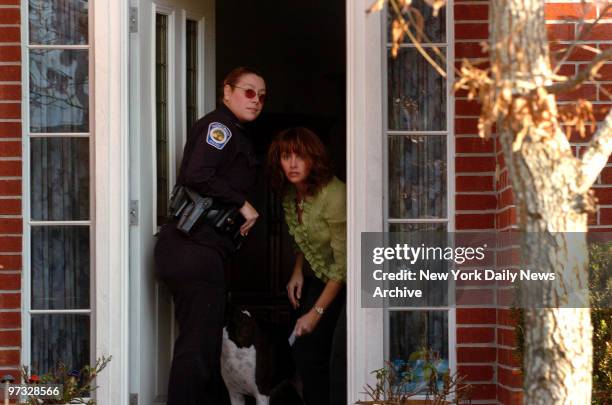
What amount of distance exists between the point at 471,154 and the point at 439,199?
0.82ft

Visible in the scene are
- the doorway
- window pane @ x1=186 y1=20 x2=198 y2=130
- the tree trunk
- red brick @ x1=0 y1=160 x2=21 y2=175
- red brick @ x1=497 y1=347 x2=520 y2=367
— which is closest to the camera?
the tree trunk

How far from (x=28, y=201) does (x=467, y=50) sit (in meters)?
2.12

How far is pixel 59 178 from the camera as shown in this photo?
5.48 m

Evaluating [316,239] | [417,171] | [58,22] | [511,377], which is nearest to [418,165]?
[417,171]

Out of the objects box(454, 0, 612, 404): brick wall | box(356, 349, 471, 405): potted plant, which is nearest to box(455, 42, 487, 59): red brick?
box(454, 0, 612, 404): brick wall

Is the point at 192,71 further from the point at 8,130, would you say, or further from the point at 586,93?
the point at 586,93

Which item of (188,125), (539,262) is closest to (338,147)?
(188,125)

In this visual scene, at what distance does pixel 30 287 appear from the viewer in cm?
545

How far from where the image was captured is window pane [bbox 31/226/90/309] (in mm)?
5461

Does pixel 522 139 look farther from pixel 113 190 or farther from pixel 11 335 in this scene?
pixel 11 335

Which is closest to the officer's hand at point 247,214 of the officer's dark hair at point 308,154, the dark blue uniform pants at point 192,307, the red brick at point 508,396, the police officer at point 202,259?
the police officer at point 202,259

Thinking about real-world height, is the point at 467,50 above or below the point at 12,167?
above

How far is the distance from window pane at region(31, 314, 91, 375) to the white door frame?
95 mm

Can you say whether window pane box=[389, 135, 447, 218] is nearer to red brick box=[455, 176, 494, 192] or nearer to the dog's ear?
red brick box=[455, 176, 494, 192]
